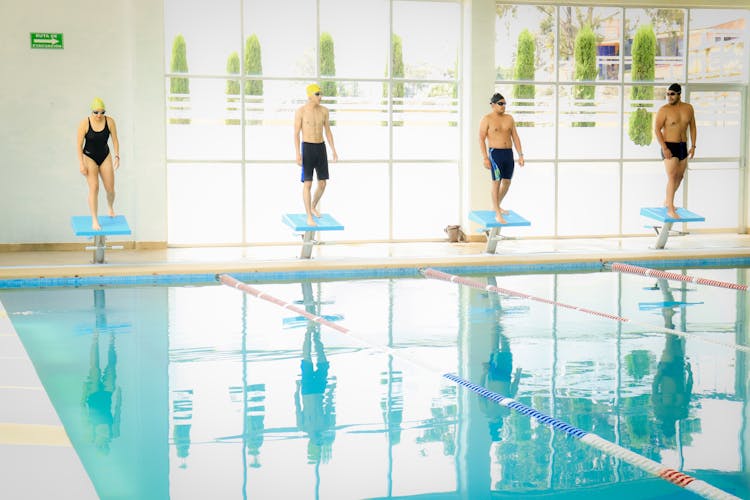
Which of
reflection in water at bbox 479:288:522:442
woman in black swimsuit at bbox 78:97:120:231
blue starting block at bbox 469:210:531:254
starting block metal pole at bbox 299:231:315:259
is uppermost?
woman in black swimsuit at bbox 78:97:120:231

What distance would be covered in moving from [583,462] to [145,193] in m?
8.83

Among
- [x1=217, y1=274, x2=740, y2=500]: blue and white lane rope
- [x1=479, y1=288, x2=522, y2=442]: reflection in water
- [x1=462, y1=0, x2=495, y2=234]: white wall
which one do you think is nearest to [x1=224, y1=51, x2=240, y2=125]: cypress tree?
[x1=462, y1=0, x2=495, y2=234]: white wall

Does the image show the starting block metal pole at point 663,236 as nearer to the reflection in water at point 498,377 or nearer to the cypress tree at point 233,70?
the reflection in water at point 498,377

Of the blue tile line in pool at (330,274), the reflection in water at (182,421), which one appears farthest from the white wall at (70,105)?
the reflection in water at (182,421)

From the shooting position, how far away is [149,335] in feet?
23.9

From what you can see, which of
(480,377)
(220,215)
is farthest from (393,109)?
(480,377)

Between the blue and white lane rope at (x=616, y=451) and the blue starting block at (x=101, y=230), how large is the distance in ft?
18.4

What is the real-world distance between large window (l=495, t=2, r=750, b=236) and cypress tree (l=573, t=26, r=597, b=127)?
0.04 ft

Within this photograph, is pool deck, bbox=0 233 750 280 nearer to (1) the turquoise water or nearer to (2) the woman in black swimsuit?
(2) the woman in black swimsuit

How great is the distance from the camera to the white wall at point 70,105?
11.8 metres

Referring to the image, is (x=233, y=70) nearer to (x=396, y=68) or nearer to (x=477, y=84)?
(x=396, y=68)

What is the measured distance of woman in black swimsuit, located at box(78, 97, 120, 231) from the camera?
1043cm

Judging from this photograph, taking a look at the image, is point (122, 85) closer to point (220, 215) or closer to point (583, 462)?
point (220, 215)

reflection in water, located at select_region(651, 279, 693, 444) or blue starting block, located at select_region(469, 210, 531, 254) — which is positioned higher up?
blue starting block, located at select_region(469, 210, 531, 254)
